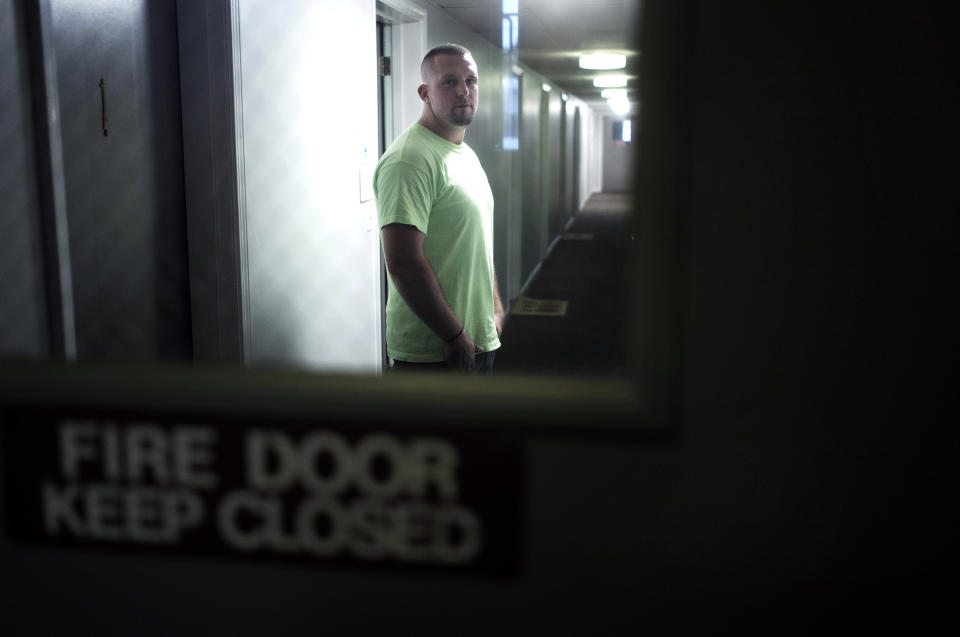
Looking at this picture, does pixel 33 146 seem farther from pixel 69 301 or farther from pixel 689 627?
pixel 689 627

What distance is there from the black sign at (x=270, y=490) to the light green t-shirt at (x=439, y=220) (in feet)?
3.58

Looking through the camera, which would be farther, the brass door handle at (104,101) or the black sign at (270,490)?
the brass door handle at (104,101)

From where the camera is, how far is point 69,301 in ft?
4.51

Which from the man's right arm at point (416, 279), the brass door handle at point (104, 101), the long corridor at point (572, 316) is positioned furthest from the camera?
the long corridor at point (572, 316)

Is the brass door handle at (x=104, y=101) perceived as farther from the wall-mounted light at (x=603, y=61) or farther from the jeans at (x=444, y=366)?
the wall-mounted light at (x=603, y=61)

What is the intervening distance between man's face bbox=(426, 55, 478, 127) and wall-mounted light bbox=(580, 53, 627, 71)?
16.6ft

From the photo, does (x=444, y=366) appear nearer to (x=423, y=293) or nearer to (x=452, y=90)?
(x=423, y=293)

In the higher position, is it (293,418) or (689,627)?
(293,418)

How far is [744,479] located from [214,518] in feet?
2.19

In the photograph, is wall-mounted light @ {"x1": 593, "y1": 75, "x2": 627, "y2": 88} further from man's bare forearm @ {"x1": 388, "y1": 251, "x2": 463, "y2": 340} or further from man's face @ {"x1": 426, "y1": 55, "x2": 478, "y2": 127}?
man's bare forearm @ {"x1": 388, "y1": 251, "x2": 463, "y2": 340}

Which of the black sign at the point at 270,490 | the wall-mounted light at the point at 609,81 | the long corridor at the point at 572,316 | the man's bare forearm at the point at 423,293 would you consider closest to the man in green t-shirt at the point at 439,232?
the man's bare forearm at the point at 423,293

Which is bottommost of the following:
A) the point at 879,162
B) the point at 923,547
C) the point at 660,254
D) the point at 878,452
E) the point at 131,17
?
the point at 923,547

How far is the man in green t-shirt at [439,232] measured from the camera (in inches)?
80.1

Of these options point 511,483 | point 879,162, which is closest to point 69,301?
point 511,483
